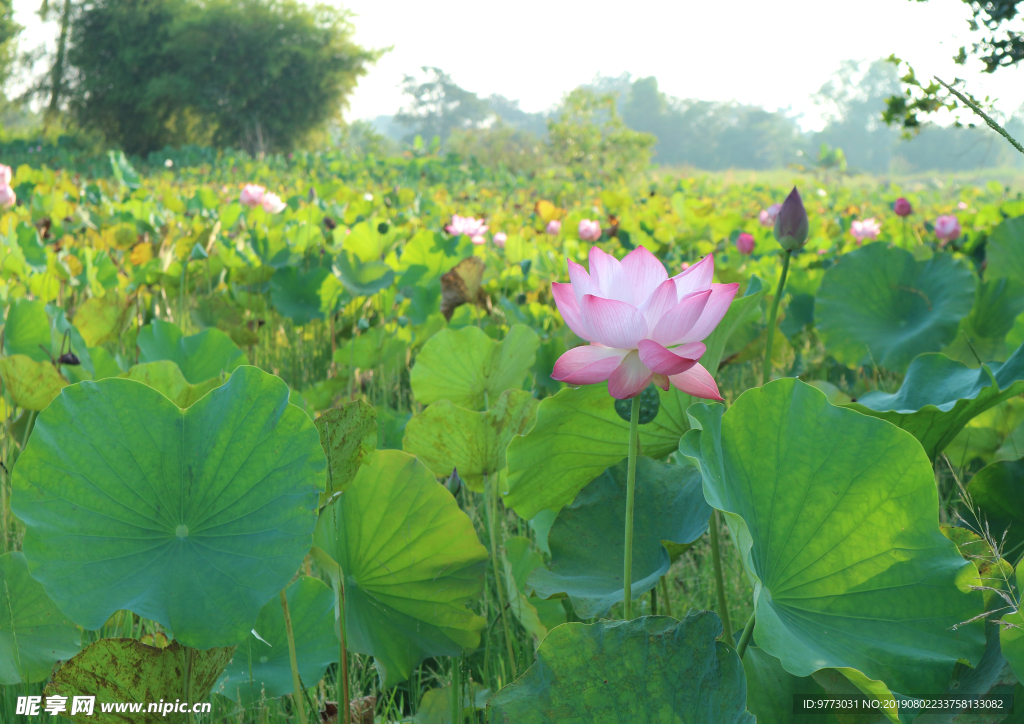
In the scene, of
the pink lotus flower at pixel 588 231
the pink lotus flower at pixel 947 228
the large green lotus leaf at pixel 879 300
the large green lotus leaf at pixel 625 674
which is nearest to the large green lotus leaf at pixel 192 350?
the large green lotus leaf at pixel 625 674

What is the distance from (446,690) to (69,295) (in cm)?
175

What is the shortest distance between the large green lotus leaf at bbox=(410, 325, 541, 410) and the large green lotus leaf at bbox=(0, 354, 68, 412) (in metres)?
0.48

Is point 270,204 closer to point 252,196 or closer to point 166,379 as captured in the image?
point 252,196

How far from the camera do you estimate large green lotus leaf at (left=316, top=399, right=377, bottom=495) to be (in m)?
0.55

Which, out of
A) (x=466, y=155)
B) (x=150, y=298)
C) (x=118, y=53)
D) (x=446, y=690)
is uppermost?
(x=118, y=53)

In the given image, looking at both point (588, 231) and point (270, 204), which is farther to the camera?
point (270, 204)

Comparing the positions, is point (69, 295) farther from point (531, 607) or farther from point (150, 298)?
point (531, 607)

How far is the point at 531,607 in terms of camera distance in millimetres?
685

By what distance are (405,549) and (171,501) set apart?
0.63 ft

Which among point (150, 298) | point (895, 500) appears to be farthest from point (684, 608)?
point (150, 298)

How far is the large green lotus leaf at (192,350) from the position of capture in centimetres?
112

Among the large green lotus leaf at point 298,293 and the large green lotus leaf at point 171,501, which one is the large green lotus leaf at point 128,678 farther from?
the large green lotus leaf at point 298,293

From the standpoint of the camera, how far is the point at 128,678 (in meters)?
0.52

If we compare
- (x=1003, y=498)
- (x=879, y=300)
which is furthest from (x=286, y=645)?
(x=879, y=300)
